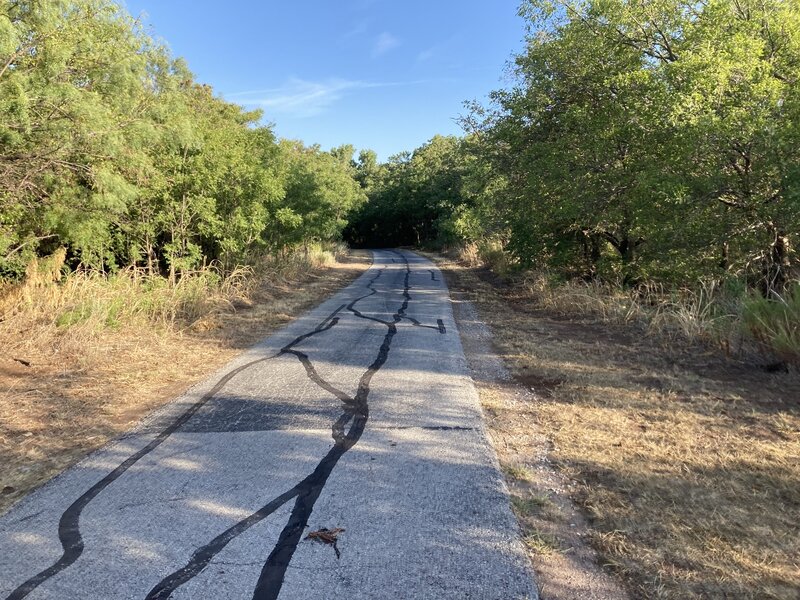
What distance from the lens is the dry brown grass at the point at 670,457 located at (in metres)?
2.67

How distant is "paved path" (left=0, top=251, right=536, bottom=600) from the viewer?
8.62 ft

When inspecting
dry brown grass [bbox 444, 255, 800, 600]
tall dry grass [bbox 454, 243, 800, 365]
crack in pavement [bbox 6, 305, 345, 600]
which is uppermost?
tall dry grass [bbox 454, 243, 800, 365]

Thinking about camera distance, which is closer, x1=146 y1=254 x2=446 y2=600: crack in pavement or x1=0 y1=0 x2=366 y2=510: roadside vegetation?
x1=146 y1=254 x2=446 y2=600: crack in pavement

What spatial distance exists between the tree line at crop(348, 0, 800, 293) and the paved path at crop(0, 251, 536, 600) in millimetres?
5427

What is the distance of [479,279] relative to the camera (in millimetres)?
19969

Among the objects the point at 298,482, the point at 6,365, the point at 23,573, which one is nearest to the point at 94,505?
the point at 23,573

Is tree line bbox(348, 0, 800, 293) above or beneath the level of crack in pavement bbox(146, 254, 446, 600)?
above

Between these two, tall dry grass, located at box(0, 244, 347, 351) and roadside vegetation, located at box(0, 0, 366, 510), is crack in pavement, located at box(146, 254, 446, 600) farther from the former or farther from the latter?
tall dry grass, located at box(0, 244, 347, 351)

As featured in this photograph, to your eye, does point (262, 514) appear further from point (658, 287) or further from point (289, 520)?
point (658, 287)

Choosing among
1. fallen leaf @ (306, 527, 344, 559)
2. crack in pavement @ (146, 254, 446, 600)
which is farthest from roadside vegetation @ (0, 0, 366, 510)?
fallen leaf @ (306, 527, 344, 559)

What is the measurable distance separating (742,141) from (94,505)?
349 inches

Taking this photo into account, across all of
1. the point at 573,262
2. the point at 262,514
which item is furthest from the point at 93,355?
the point at 573,262

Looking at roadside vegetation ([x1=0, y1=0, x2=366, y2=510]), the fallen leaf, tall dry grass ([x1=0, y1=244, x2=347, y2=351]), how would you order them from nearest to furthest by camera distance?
1. the fallen leaf
2. roadside vegetation ([x1=0, y1=0, x2=366, y2=510])
3. tall dry grass ([x1=0, y1=244, x2=347, y2=351])

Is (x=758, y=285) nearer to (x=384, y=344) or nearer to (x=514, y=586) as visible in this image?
Answer: (x=384, y=344)
